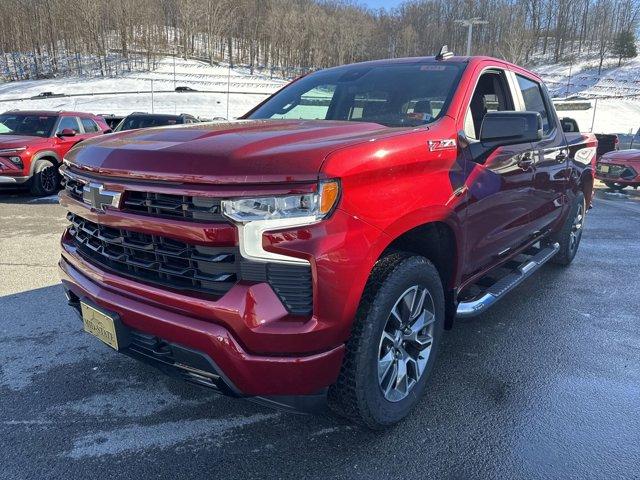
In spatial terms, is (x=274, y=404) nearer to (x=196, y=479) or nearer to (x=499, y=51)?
(x=196, y=479)

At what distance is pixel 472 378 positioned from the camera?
10.3 feet

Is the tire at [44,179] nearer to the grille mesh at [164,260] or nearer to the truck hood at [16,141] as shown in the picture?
the truck hood at [16,141]

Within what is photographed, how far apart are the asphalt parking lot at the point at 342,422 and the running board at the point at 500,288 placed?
413 millimetres

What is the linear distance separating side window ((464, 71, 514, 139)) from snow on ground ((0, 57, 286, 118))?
85.3 feet

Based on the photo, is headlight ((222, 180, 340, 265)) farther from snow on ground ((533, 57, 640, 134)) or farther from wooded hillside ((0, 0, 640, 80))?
wooded hillside ((0, 0, 640, 80))

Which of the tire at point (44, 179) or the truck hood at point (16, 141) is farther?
the tire at point (44, 179)

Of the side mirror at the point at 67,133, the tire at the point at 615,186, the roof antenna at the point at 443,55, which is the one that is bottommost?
the tire at the point at 615,186

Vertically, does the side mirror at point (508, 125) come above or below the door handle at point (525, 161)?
above

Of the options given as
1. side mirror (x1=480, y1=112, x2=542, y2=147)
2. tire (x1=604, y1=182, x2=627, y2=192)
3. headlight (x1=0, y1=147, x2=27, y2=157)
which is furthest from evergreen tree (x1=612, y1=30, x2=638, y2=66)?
side mirror (x1=480, y1=112, x2=542, y2=147)

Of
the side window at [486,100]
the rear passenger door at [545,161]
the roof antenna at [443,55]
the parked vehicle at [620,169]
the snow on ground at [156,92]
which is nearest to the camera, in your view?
the side window at [486,100]

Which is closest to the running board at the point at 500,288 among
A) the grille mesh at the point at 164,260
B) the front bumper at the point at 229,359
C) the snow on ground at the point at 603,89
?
the front bumper at the point at 229,359

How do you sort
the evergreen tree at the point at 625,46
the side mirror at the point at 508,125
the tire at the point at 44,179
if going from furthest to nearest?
the evergreen tree at the point at 625,46 → the tire at the point at 44,179 → the side mirror at the point at 508,125

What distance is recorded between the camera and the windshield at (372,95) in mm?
3033

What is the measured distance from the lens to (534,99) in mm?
4293
